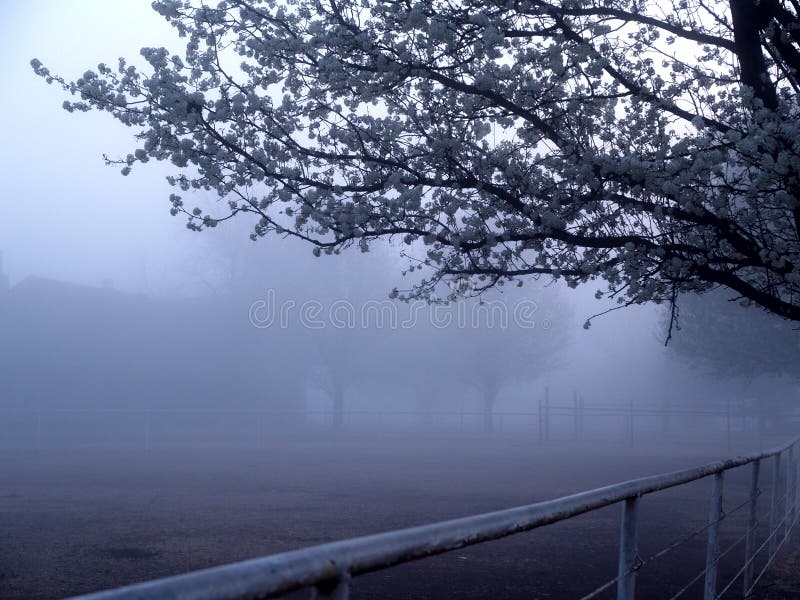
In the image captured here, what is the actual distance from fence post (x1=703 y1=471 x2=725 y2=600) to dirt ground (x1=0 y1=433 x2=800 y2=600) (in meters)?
3.10

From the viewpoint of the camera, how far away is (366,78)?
8.95m

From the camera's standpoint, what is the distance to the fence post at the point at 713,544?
498 centimetres

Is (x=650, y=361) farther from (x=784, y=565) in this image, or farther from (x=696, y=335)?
(x=784, y=565)

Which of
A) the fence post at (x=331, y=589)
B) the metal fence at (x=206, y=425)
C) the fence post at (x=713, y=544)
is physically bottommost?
the metal fence at (x=206, y=425)

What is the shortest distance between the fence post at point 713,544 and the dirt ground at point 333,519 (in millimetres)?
3100

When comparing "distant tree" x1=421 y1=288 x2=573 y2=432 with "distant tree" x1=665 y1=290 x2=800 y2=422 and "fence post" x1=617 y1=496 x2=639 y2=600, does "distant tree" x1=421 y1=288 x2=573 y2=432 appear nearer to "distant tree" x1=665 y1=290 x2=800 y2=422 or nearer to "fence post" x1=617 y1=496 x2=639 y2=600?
"distant tree" x1=665 y1=290 x2=800 y2=422

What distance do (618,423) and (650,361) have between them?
8339 mm

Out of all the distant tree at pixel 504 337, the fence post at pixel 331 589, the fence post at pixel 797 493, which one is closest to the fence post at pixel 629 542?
the fence post at pixel 331 589

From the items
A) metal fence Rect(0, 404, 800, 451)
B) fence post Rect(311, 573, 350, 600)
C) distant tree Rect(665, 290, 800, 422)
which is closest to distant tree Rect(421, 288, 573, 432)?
metal fence Rect(0, 404, 800, 451)

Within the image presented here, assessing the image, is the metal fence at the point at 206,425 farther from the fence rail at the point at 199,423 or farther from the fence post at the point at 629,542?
the fence post at the point at 629,542

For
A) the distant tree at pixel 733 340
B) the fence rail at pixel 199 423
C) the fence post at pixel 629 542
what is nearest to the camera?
the fence post at pixel 629 542

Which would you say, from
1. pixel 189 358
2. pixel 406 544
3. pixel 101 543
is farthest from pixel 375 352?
pixel 406 544

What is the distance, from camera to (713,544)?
205 inches

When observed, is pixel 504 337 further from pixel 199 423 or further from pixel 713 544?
pixel 713 544
